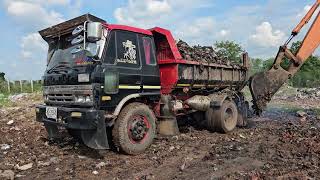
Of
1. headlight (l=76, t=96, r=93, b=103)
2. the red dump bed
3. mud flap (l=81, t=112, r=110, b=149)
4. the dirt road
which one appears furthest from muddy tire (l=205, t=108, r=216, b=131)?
headlight (l=76, t=96, r=93, b=103)

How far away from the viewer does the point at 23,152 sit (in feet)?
25.9

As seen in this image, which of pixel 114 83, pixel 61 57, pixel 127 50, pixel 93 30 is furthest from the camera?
pixel 61 57

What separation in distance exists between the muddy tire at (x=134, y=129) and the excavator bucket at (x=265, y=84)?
143 inches

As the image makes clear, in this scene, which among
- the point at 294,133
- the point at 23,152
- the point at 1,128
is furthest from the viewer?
the point at 1,128

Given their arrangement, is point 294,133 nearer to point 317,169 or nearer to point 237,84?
point 237,84

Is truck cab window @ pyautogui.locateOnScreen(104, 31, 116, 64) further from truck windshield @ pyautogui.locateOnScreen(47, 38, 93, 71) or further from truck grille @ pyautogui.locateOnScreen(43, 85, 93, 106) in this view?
truck grille @ pyautogui.locateOnScreen(43, 85, 93, 106)

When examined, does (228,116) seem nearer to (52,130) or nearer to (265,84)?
(265,84)

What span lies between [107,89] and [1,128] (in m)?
5.90

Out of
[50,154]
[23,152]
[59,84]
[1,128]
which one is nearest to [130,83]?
[59,84]

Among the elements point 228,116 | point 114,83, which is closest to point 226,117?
point 228,116

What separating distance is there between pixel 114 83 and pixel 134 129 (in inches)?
39.4

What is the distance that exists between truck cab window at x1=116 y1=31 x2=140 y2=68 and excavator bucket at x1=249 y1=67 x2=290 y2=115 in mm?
3977

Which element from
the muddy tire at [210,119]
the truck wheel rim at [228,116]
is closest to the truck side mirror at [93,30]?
the muddy tire at [210,119]

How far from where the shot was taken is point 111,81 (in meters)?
6.86
